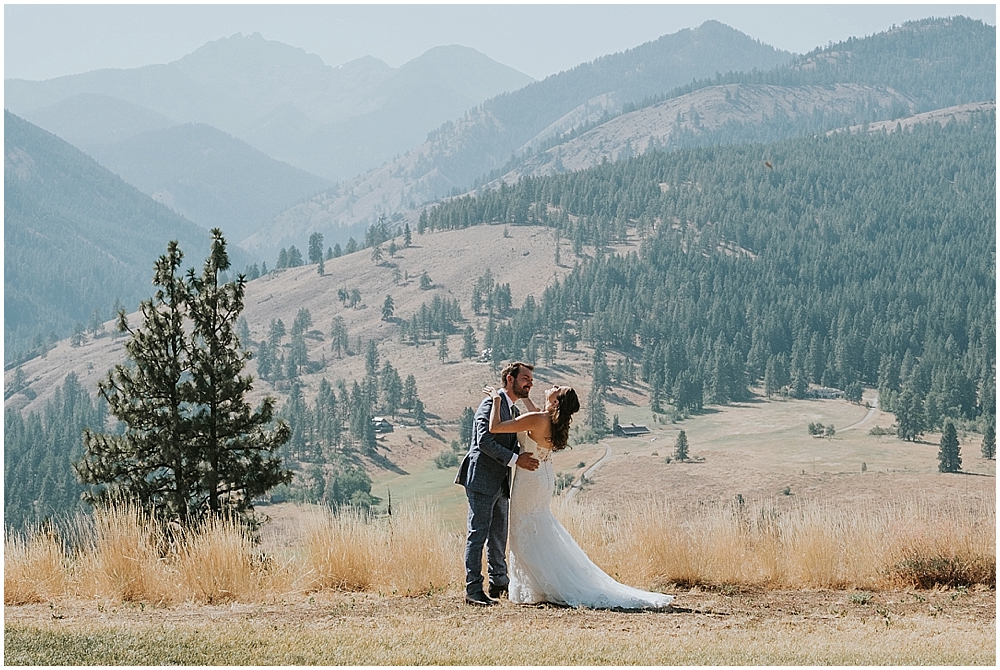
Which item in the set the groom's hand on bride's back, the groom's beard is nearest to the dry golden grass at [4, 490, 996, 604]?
the groom's hand on bride's back

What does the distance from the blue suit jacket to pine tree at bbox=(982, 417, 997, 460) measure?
87.5 metres

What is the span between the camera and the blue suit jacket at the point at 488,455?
315 inches

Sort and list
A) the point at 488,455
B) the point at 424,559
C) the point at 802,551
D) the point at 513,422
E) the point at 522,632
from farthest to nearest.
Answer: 1. the point at 802,551
2. the point at 424,559
3. the point at 488,455
4. the point at 513,422
5. the point at 522,632

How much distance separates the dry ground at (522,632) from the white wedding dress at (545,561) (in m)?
0.18

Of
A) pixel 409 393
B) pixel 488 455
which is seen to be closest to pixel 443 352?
pixel 409 393

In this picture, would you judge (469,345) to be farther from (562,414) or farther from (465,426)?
(562,414)

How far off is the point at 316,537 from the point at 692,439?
96033 millimetres

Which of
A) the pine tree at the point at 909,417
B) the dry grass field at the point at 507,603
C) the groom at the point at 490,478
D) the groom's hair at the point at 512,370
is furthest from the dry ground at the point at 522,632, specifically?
the pine tree at the point at 909,417

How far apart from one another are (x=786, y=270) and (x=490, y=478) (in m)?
155

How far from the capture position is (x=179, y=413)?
53.4 ft

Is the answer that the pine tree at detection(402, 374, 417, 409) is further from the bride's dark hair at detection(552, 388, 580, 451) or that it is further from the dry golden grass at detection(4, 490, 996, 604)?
the bride's dark hair at detection(552, 388, 580, 451)

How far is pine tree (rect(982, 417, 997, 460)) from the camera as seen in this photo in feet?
295

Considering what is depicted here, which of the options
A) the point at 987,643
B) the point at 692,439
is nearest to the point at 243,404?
the point at 987,643

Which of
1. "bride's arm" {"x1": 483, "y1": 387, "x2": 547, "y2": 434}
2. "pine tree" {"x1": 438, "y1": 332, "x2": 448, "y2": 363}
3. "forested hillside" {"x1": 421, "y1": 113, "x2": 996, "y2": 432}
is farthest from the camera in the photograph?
"pine tree" {"x1": 438, "y1": 332, "x2": 448, "y2": 363}
